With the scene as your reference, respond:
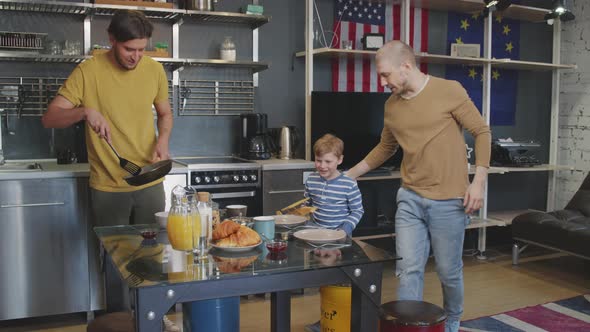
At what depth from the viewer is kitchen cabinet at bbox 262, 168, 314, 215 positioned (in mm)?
4180

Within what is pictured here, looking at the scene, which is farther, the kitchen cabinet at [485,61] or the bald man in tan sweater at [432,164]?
the kitchen cabinet at [485,61]

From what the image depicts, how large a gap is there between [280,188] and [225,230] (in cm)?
207

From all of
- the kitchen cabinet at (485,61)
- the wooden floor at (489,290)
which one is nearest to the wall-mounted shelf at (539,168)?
the kitchen cabinet at (485,61)

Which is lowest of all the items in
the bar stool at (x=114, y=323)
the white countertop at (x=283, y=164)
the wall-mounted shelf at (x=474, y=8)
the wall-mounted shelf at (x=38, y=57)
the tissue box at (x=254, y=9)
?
the bar stool at (x=114, y=323)

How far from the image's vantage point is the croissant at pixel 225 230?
214 cm

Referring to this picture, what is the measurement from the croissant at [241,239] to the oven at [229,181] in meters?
1.85

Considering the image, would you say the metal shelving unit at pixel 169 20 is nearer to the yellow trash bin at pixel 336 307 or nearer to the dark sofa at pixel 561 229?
the yellow trash bin at pixel 336 307

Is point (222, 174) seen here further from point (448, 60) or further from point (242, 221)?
point (448, 60)

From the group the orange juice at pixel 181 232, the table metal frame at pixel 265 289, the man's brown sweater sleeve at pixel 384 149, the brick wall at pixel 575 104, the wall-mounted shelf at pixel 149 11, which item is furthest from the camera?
the brick wall at pixel 575 104

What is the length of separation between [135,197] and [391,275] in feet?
7.69

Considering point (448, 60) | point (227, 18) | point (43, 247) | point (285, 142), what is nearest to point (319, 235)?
point (43, 247)

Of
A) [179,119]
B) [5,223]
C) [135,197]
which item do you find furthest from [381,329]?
[179,119]

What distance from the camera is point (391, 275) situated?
4715 mm

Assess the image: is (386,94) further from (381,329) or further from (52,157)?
(381,329)
